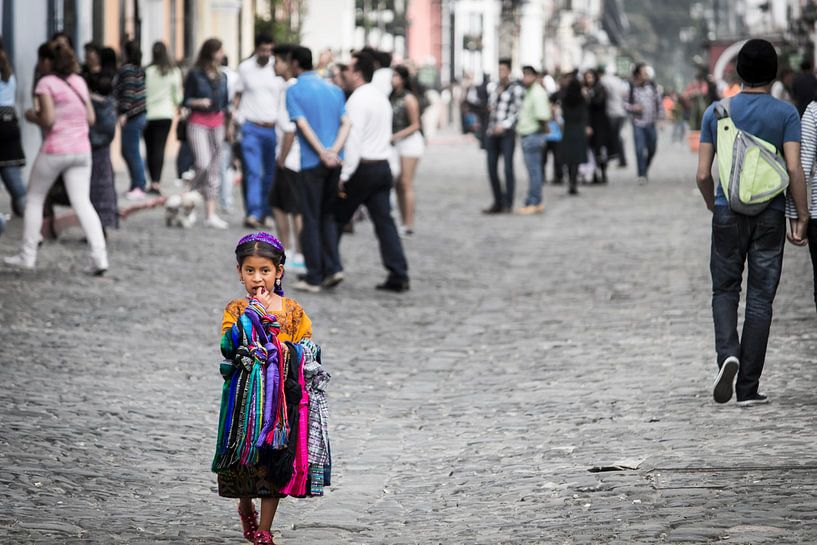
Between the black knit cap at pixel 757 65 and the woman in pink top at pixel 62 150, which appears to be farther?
the woman in pink top at pixel 62 150

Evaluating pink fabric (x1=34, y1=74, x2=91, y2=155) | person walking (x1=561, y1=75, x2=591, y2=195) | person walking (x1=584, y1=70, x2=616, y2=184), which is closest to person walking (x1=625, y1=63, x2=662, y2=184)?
person walking (x1=584, y1=70, x2=616, y2=184)

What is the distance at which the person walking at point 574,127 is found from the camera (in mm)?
25312


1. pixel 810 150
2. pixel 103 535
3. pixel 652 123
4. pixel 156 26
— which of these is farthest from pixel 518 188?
pixel 103 535

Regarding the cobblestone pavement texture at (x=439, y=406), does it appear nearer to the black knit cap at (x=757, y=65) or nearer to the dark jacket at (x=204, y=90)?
the black knit cap at (x=757, y=65)

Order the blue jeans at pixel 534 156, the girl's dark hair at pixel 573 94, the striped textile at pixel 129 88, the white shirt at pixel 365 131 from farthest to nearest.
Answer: the girl's dark hair at pixel 573 94
the blue jeans at pixel 534 156
the striped textile at pixel 129 88
the white shirt at pixel 365 131

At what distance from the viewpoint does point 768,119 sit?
830 cm

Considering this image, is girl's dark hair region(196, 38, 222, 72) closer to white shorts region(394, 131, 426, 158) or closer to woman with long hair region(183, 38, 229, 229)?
woman with long hair region(183, 38, 229, 229)

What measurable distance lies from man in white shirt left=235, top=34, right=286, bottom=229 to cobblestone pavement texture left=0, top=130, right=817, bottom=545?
1.17 metres

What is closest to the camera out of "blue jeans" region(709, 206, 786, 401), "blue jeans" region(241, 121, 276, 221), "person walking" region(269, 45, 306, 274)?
"blue jeans" region(709, 206, 786, 401)

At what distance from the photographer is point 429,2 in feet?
223

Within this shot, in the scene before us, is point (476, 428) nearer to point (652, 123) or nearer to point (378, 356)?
point (378, 356)

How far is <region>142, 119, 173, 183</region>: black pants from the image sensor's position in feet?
71.8

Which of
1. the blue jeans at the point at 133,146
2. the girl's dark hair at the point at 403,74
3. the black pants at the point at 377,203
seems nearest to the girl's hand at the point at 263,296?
the black pants at the point at 377,203

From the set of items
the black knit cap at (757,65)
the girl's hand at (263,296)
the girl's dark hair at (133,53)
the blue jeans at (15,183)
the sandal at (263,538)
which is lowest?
the sandal at (263,538)
